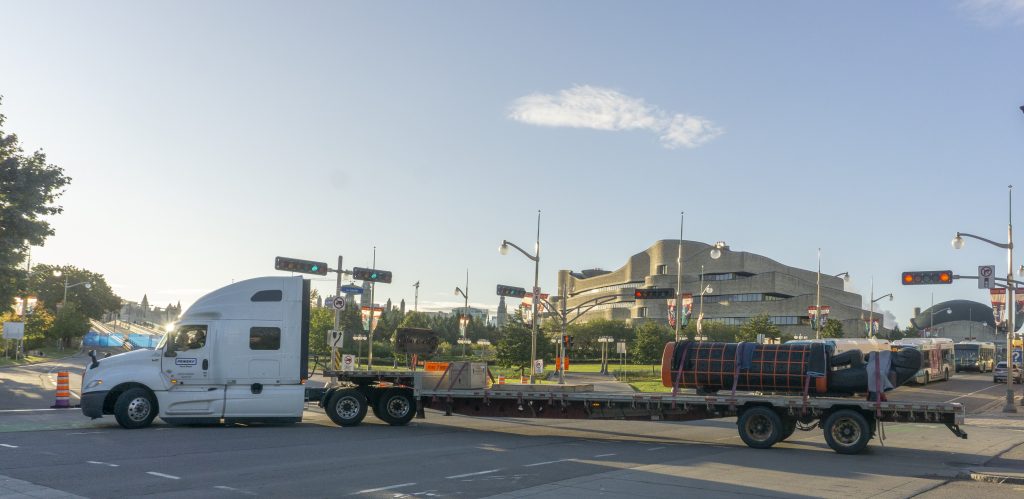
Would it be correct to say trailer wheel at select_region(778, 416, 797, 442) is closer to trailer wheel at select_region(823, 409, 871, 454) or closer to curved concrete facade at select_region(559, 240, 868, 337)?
trailer wheel at select_region(823, 409, 871, 454)

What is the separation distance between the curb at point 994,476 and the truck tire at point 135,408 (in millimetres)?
17205

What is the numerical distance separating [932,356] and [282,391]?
43775 millimetres

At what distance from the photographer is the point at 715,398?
18375 mm

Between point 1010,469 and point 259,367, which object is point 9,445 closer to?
point 259,367

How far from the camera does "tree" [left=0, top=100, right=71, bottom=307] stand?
129 ft

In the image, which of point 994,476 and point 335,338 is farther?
point 335,338

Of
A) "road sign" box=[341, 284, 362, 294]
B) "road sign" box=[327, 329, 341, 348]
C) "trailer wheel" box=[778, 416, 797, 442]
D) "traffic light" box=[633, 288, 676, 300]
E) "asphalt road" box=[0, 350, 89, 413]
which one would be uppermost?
"traffic light" box=[633, 288, 676, 300]

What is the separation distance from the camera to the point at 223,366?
20312 mm

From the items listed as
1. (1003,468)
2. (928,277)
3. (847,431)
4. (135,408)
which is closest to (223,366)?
(135,408)

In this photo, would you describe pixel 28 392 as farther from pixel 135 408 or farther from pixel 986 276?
pixel 986 276

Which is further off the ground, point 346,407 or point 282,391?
point 282,391

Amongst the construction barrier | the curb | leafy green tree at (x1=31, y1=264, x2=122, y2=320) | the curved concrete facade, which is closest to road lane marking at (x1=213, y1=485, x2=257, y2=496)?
the curb

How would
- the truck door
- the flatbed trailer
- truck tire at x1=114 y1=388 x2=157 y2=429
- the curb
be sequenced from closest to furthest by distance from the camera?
the curb
the flatbed trailer
truck tire at x1=114 y1=388 x2=157 y2=429
the truck door

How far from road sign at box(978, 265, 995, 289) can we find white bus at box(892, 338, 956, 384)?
1111cm
